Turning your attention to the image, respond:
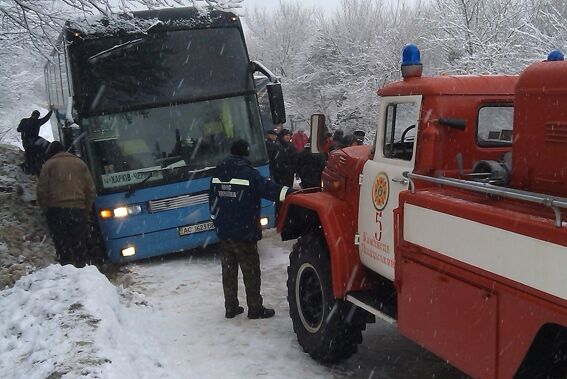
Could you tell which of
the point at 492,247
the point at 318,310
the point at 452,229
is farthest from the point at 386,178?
the point at 318,310

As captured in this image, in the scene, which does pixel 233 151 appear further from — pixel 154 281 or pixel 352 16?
pixel 352 16

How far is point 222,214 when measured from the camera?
20.7ft

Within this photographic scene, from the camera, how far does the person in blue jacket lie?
6219 mm

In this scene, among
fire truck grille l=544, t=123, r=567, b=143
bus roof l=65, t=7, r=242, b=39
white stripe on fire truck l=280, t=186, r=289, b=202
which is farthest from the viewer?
bus roof l=65, t=7, r=242, b=39

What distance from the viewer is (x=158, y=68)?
336 inches

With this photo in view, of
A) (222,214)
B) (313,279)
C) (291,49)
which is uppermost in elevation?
(291,49)

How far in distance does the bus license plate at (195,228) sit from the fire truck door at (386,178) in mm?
4317

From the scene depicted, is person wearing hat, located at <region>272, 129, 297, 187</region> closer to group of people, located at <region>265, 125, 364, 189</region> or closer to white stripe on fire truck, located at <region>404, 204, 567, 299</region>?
group of people, located at <region>265, 125, 364, 189</region>

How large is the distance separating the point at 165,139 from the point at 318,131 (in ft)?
12.6

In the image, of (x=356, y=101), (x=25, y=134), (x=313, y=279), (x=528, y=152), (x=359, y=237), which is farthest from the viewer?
(x=356, y=101)

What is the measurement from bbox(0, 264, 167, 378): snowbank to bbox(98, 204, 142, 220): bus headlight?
1.95 m

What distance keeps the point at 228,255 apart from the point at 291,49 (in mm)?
46150

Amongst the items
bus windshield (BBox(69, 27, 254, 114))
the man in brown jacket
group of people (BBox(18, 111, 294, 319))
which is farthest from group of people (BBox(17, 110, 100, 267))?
group of people (BBox(18, 111, 294, 319))

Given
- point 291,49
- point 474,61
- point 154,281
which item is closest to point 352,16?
point 291,49
